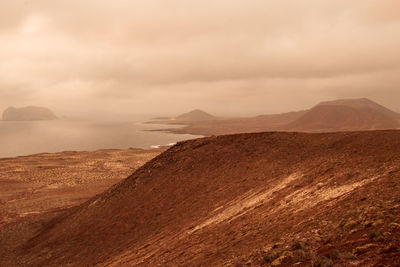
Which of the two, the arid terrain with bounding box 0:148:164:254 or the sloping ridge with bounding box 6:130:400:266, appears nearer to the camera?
the sloping ridge with bounding box 6:130:400:266

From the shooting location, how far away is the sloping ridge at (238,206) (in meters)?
11.2

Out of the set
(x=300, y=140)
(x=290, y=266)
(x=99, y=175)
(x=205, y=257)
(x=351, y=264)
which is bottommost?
(x=99, y=175)

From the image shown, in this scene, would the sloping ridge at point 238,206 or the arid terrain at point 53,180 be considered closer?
the sloping ridge at point 238,206

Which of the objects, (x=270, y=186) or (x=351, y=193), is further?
(x=270, y=186)

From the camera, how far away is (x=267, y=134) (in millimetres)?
34531

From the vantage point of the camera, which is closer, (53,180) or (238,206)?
(238,206)

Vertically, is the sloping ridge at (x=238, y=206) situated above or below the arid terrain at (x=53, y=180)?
above

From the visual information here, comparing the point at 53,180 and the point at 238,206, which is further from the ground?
the point at 238,206

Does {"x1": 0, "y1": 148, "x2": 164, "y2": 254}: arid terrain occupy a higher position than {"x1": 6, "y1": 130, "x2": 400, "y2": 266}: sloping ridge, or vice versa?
{"x1": 6, "y1": 130, "x2": 400, "y2": 266}: sloping ridge

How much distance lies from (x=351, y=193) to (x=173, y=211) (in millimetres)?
15260

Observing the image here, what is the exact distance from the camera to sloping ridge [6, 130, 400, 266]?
442 inches

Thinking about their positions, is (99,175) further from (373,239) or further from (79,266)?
(373,239)

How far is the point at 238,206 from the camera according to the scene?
64.2ft

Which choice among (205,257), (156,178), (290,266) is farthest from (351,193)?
→ (156,178)
